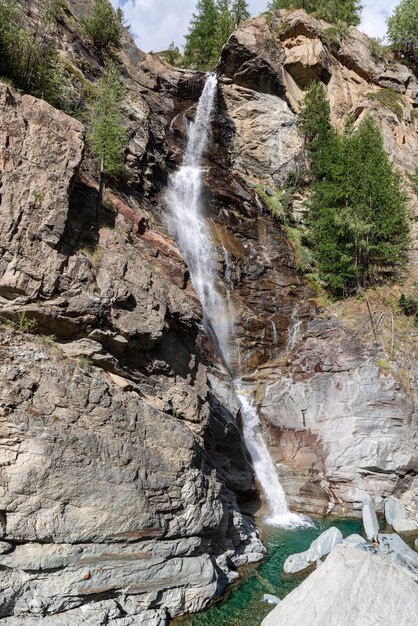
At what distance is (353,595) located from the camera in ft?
27.3

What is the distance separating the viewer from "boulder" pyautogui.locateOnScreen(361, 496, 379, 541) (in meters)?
15.0

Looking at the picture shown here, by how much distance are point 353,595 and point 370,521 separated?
8073mm

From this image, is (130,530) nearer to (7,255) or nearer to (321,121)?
(7,255)

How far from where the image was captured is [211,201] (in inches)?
1083

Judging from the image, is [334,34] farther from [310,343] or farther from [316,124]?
[310,343]

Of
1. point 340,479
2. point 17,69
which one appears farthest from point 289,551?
point 17,69

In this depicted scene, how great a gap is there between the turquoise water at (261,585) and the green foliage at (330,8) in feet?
143

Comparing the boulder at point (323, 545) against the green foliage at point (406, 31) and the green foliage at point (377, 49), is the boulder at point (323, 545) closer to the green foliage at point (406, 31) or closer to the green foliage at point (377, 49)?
the green foliage at point (377, 49)

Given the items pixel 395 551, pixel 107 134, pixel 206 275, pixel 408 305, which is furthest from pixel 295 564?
pixel 107 134

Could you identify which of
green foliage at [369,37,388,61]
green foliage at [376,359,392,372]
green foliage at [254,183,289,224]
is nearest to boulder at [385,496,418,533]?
green foliage at [376,359,392,372]

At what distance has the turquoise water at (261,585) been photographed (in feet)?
33.7

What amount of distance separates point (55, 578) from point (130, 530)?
173 centimetres

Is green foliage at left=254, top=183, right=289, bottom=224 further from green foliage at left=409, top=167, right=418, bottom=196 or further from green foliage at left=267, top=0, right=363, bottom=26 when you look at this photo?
green foliage at left=267, top=0, right=363, bottom=26

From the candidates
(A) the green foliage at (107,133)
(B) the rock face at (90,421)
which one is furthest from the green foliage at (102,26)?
(B) the rock face at (90,421)
